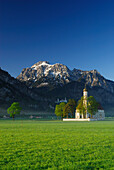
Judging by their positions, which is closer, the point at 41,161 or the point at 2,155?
the point at 41,161

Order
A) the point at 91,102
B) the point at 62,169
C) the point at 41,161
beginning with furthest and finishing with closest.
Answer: the point at 91,102, the point at 41,161, the point at 62,169

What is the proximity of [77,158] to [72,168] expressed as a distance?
2.01m

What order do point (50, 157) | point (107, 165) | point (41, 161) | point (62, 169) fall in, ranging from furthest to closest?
point (50, 157), point (41, 161), point (107, 165), point (62, 169)

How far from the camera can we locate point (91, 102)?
103625 millimetres

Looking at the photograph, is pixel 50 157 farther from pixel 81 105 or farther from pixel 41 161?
pixel 81 105

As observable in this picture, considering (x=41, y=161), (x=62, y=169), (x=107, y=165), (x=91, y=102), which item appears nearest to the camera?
(x=62, y=169)

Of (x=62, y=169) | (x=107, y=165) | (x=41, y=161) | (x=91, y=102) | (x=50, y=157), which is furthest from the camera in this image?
(x=91, y=102)

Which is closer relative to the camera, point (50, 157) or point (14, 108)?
point (50, 157)

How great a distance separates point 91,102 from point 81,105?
6604 millimetres

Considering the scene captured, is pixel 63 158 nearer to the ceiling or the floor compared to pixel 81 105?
nearer to the floor

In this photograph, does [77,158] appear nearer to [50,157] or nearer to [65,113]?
[50,157]

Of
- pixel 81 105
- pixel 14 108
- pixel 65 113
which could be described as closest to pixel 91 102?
pixel 81 105

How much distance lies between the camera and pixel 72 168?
9523 millimetres

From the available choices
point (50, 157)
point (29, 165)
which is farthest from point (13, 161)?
point (50, 157)
